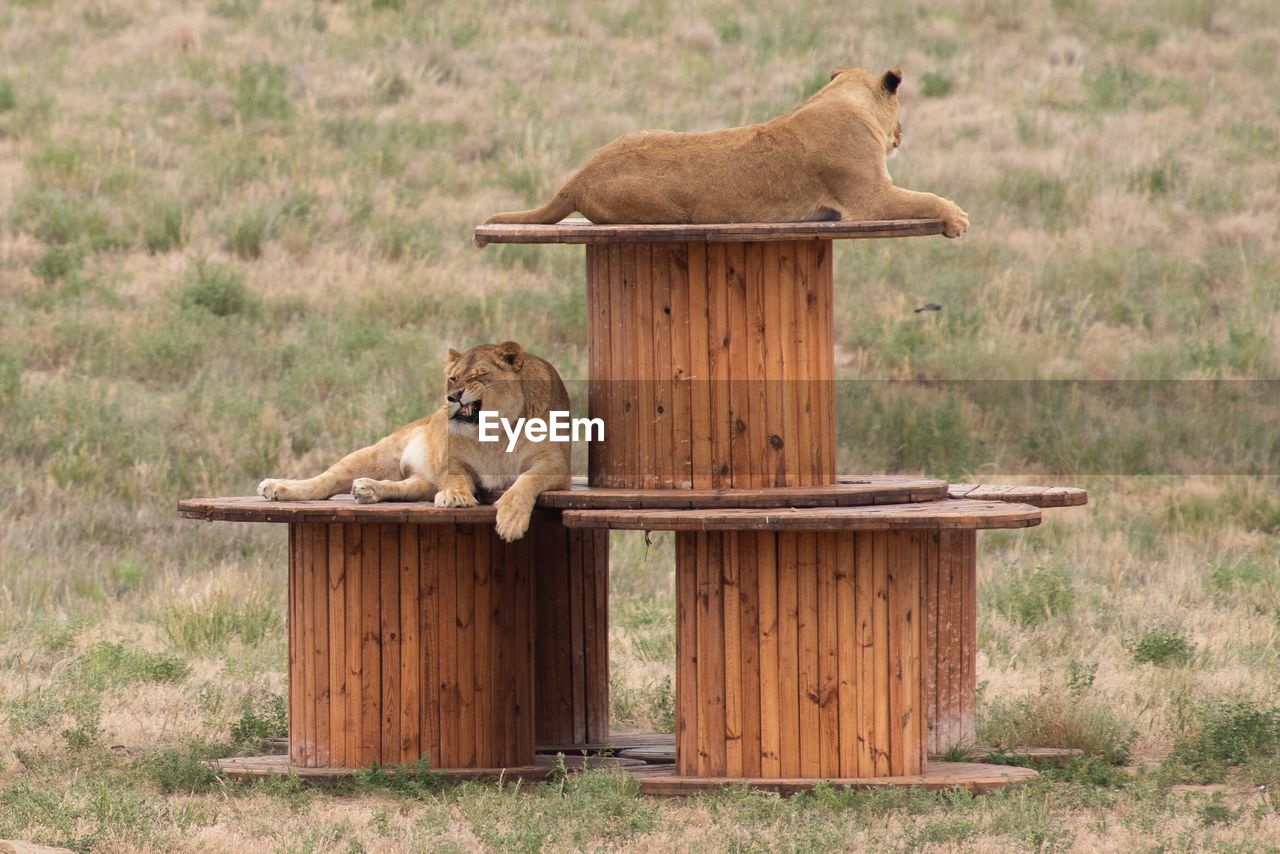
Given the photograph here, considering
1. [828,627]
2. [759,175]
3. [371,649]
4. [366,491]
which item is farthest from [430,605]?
[759,175]

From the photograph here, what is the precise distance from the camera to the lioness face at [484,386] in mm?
8117

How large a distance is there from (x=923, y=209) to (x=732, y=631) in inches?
68.3

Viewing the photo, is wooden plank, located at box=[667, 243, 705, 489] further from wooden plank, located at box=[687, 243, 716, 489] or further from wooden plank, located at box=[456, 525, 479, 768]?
wooden plank, located at box=[456, 525, 479, 768]

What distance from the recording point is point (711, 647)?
7703 mm

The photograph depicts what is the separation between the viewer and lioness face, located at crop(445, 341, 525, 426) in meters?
A: 8.12

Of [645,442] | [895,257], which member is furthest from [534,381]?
[895,257]

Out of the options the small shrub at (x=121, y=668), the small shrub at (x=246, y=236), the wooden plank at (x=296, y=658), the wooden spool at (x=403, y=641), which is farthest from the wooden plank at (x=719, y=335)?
the small shrub at (x=246, y=236)

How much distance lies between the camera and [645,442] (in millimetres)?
7969

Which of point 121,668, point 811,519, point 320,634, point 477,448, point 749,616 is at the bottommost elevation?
point 121,668

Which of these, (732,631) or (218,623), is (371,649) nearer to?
(732,631)

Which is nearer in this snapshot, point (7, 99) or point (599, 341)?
point (599, 341)

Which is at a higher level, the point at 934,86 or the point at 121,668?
the point at 934,86

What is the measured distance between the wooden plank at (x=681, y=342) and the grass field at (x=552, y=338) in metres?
1.43

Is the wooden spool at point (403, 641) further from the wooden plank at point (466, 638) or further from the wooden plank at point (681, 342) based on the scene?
the wooden plank at point (681, 342)
